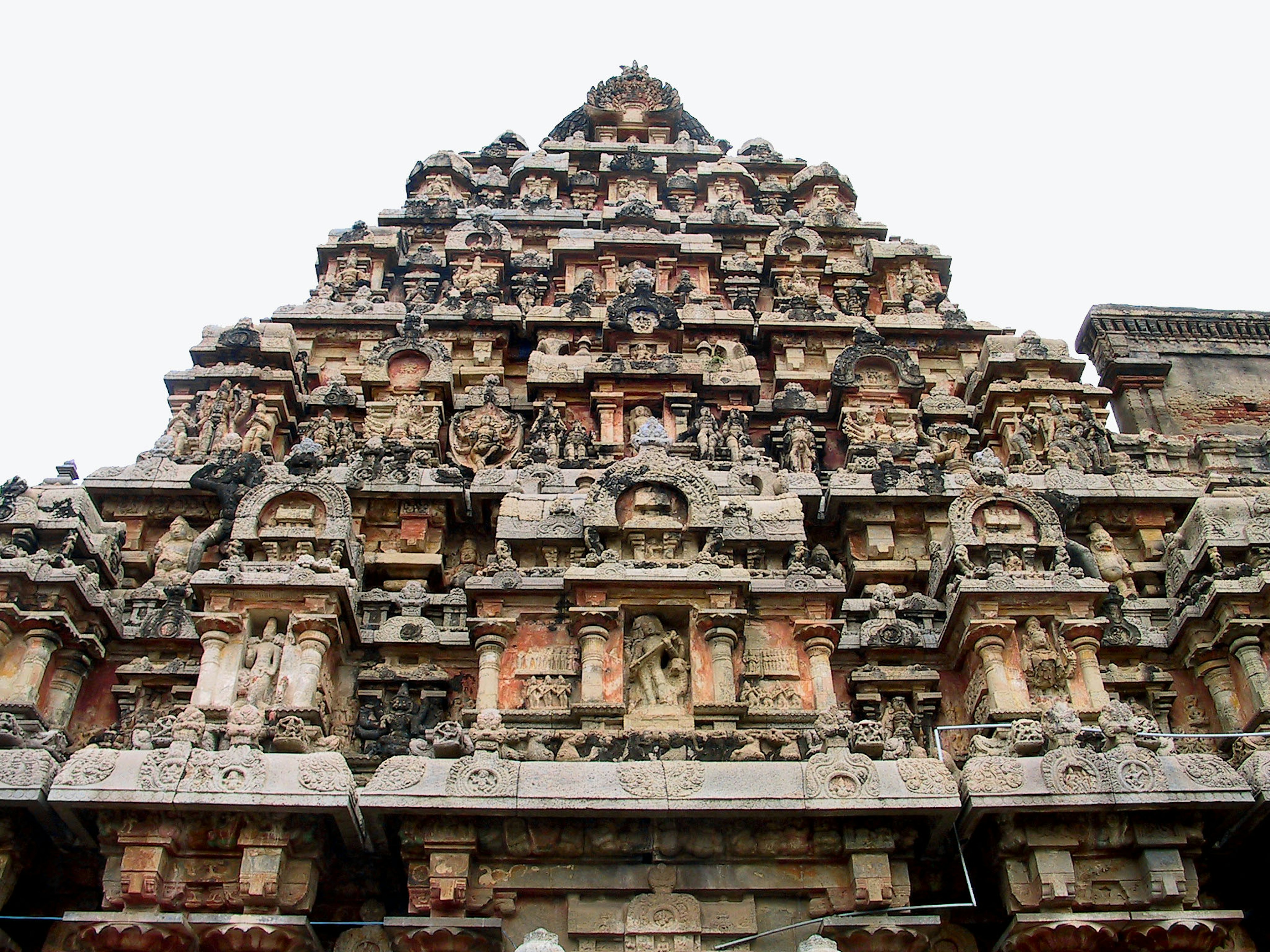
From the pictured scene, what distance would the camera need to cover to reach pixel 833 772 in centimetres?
1055

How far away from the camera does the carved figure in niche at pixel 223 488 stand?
1498cm

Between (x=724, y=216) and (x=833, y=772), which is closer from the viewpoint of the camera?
(x=833, y=772)

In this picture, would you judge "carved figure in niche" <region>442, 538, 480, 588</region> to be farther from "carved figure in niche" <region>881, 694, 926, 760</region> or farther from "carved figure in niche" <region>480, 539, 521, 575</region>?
"carved figure in niche" <region>881, 694, 926, 760</region>

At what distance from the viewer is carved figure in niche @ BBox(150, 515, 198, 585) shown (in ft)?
49.3

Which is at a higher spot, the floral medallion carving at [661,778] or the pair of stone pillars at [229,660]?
the pair of stone pillars at [229,660]

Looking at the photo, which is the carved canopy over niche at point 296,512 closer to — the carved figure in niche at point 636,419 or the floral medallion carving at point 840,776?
the carved figure in niche at point 636,419

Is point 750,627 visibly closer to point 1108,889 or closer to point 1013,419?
point 1108,889

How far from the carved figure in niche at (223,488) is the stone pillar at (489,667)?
3949 millimetres

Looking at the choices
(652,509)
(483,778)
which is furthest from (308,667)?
(652,509)

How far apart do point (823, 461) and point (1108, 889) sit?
838 cm

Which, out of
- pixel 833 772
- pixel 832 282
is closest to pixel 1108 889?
pixel 833 772

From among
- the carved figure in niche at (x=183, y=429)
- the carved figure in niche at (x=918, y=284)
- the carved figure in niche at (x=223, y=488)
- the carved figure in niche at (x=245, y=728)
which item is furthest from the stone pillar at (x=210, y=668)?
the carved figure in niche at (x=918, y=284)

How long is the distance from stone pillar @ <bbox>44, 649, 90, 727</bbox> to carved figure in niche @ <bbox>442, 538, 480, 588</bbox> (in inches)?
174

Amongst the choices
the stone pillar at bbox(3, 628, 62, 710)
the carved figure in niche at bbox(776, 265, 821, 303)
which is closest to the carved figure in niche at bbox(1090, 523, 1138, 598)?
the carved figure in niche at bbox(776, 265, 821, 303)
